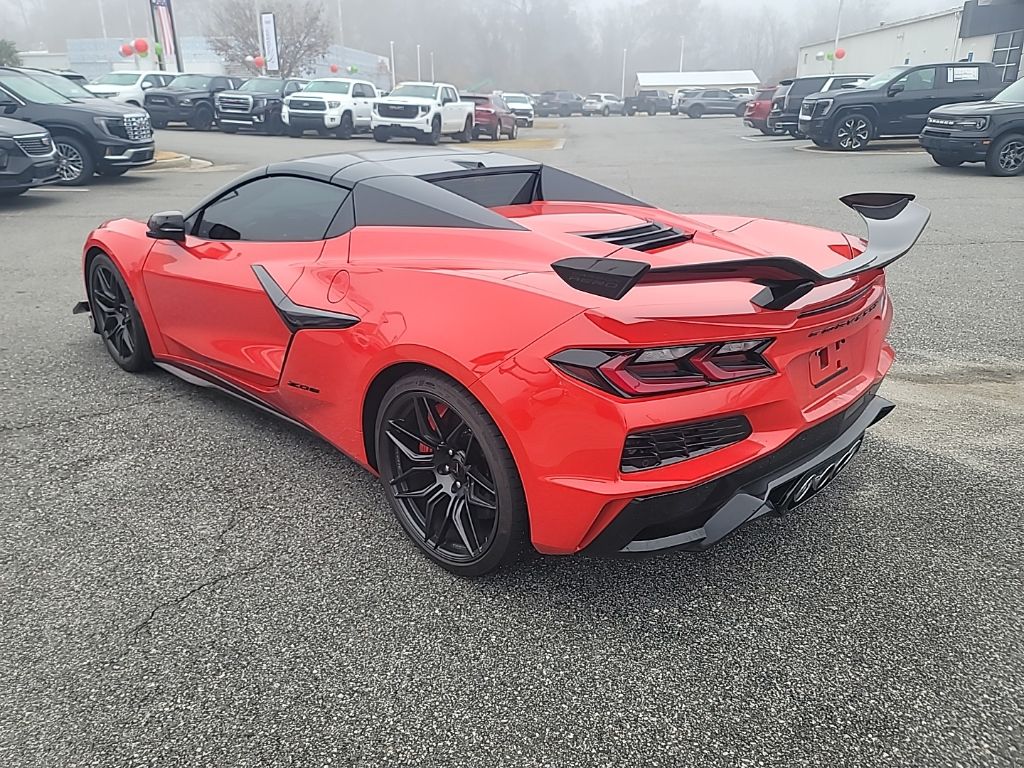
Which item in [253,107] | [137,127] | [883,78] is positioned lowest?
[137,127]

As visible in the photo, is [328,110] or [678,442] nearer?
[678,442]

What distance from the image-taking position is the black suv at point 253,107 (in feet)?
78.6

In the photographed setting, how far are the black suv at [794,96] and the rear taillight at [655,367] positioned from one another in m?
21.5

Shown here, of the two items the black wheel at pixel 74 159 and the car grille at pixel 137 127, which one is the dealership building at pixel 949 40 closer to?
the car grille at pixel 137 127

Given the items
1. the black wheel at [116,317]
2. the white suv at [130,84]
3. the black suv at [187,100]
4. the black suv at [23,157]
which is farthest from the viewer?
the black suv at [187,100]

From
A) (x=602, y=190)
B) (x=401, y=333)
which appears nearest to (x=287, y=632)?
(x=401, y=333)

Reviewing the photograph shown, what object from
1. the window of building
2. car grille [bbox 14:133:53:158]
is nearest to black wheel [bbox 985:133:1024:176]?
car grille [bbox 14:133:53:158]

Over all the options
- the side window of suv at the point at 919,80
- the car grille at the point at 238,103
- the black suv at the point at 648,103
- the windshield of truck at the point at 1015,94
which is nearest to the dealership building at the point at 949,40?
the side window of suv at the point at 919,80

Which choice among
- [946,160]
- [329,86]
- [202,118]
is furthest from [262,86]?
[946,160]

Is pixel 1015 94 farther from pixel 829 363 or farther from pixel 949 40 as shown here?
pixel 949 40

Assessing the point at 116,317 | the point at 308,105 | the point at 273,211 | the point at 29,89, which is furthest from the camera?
the point at 308,105

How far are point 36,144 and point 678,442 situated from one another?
35.7ft

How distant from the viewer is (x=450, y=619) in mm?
2500

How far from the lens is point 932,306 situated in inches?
234
